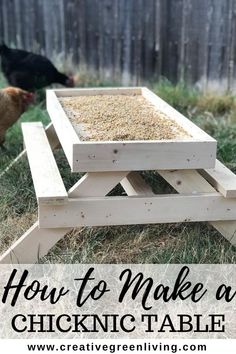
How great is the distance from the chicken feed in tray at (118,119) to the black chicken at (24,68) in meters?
2.51

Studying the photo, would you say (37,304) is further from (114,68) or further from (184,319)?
(114,68)

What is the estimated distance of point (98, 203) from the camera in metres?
2.84

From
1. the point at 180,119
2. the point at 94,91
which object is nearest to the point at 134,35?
the point at 94,91

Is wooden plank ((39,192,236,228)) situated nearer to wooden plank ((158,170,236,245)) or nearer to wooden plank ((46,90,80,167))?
wooden plank ((158,170,236,245))

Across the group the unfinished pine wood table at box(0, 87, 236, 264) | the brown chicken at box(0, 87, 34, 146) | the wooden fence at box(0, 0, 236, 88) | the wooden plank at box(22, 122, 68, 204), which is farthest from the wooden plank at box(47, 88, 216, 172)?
the wooden fence at box(0, 0, 236, 88)

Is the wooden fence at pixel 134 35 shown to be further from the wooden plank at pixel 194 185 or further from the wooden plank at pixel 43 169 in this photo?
the wooden plank at pixel 194 185

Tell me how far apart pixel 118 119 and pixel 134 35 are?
383cm

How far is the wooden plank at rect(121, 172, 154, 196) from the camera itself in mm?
3080

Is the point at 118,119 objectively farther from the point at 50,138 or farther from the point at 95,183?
the point at 50,138

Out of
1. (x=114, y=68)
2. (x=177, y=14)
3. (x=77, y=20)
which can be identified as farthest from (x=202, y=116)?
(x=77, y=20)

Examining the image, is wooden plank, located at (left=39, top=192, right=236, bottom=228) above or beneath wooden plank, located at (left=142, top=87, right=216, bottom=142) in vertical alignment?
beneath

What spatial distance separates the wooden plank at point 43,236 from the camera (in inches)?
112

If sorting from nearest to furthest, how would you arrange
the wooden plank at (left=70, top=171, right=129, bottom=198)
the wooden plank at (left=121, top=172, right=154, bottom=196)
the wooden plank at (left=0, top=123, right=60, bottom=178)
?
the wooden plank at (left=70, top=171, right=129, bottom=198)
the wooden plank at (left=121, top=172, right=154, bottom=196)
the wooden plank at (left=0, top=123, right=60, bottom=178)

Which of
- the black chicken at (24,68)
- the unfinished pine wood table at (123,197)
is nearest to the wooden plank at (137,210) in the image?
the unfinished pine wood table at (123,197)
